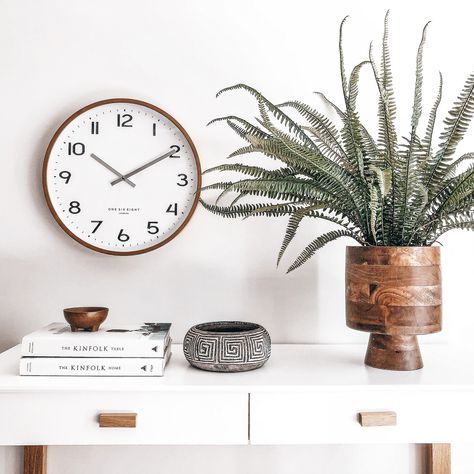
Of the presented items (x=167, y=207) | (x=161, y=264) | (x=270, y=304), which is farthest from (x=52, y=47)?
(x=270, y=304)

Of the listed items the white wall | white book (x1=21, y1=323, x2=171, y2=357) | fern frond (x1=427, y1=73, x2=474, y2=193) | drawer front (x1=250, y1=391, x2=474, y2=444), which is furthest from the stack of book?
fern frond (x1=427, y1=73, x2=474, y2=193)

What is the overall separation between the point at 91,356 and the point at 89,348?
17 mm

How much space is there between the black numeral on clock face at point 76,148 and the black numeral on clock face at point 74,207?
0.44 feet

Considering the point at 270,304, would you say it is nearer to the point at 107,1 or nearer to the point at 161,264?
the point at 161,264

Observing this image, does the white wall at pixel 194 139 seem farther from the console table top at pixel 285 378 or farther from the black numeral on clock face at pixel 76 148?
the console table top at pixel 285 378

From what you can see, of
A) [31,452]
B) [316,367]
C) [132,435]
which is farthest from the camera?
[31,452]

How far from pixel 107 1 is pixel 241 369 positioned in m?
1.08

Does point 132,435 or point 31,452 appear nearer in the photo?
point 132,435

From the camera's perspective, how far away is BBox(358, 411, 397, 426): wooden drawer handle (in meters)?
0.91

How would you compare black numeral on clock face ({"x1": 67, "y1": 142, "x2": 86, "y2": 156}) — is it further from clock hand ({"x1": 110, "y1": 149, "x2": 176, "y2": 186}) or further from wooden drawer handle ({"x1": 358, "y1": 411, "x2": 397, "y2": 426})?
wooden drawer handle ({"x1": 358, "y1": 411, "x2": 397, "y2": 426})

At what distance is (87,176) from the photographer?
50.6 inches

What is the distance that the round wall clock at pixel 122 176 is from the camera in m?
1.28

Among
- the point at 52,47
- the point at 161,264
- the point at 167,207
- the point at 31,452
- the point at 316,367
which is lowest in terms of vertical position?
the point at 31,452

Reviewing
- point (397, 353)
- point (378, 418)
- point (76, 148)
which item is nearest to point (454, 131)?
point (397, 353)
